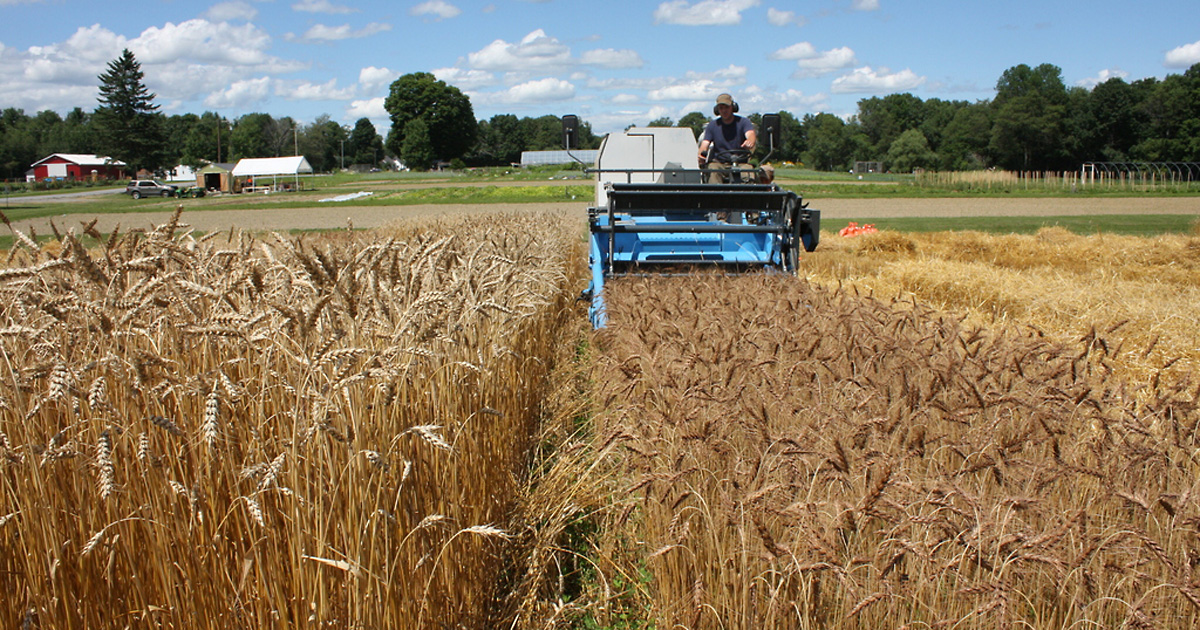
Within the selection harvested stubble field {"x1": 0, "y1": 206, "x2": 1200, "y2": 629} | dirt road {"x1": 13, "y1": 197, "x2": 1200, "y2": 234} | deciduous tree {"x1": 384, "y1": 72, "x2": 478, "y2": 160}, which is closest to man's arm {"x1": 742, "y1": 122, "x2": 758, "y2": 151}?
harvested stubble field {"x1": 0, "y1": 206, "x2": 1200, "y2": 629}

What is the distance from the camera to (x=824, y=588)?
93.2 inches

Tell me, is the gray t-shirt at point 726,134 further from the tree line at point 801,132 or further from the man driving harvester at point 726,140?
the tree line at point 801,132

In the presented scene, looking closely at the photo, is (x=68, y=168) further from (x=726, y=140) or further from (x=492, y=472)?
(x=492, y=472)

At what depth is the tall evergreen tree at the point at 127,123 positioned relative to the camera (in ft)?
294

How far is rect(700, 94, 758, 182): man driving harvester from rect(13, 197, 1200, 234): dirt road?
54.9ft

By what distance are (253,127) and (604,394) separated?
15909 cm

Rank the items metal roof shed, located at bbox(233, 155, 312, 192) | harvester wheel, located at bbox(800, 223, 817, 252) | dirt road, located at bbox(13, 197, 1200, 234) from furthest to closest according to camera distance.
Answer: metal roof shed, located at bbox(233, 155, 312, 192) < dirt road, located at bbox(13, 197, 1200, 234) < harvester wheel, located at bbox(800, 223, 817, 252)

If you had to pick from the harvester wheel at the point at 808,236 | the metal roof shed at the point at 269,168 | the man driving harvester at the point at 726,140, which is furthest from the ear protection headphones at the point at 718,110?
the metal roof shed at the point at 269,168

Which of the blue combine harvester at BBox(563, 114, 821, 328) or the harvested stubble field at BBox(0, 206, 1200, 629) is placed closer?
the harvested stubble field at BBox(0, 206, 1200, 629)

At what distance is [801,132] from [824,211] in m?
130

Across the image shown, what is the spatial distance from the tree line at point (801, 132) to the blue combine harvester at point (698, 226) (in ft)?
29.7

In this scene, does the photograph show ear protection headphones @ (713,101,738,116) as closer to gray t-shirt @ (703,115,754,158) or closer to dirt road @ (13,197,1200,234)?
gray t-shirt @ (703,115,754,158)

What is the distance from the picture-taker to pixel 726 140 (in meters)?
10.3

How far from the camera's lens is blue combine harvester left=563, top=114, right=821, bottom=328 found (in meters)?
8.05
